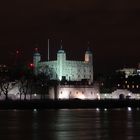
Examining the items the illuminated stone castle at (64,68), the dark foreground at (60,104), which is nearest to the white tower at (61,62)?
the illuminated stone castle at (64,68)

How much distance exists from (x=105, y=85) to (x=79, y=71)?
16.7m

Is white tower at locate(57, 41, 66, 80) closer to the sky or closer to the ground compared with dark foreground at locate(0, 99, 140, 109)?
closer to the sky

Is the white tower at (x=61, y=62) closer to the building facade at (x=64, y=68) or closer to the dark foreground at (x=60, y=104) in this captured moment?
the building facade at (x=64, y=68)

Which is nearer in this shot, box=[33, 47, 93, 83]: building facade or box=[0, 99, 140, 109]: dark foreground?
box=[0, 99, 140, 109]: dark foreground

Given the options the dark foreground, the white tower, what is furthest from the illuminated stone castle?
the dark foreground

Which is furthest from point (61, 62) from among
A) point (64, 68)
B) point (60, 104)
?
point (60, 104)

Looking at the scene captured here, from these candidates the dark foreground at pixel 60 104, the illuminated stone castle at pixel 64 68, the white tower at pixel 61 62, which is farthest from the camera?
the white tower at pixel 61 62

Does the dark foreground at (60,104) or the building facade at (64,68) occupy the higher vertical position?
the building facade at (64,68)

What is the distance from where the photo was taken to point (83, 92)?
15925cm

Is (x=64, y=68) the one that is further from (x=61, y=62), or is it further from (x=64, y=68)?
(x=61, y=62)

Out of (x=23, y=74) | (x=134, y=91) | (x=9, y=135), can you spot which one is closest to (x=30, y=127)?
(x=9, y=135)

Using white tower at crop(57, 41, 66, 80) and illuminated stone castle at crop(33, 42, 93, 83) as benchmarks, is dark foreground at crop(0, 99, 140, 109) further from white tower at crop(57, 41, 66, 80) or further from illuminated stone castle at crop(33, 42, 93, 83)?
white tower at crop(57, 41, 66, 80)

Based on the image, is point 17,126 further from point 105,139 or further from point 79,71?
point 79,71

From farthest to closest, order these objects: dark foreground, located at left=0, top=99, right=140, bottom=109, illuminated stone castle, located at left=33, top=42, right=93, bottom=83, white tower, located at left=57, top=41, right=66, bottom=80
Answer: white tower, located at left=57, top=41, right=66, bottom=80 → illuminated stone castle, located at left=33, top=42, right=93, bottom=83 → dark foreground, located at left=0, top=99, right=140, bottom=109
